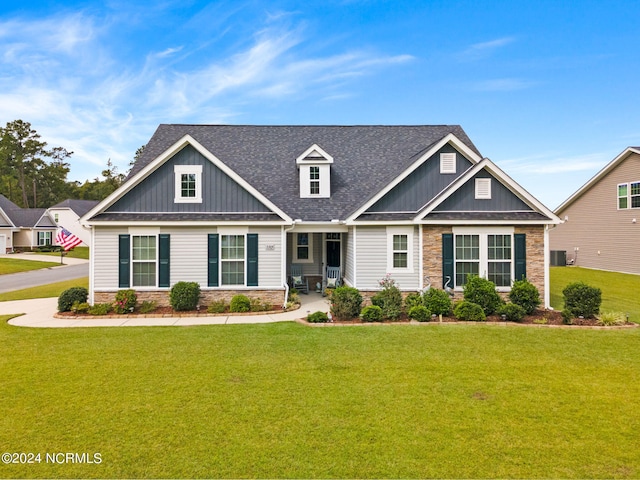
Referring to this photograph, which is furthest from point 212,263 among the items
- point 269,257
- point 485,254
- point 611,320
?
point 611,320

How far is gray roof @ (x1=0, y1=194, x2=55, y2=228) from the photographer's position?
47.2 metres

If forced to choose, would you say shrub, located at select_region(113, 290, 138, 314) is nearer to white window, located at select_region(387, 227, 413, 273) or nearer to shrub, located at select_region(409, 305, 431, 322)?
white window, located at select_region(387, 227, 413, 273)

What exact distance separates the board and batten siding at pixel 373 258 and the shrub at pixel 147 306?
7.42 metres

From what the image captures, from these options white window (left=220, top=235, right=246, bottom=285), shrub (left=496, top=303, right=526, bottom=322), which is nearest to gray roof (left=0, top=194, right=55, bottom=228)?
white window (left=220, top=235, right=246, bottom=285)

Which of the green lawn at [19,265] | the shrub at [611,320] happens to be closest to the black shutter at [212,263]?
the shrub at [611,320]

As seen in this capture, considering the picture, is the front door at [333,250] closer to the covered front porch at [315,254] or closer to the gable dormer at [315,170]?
the covered front porch at [315,254]

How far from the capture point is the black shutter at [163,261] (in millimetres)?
13922

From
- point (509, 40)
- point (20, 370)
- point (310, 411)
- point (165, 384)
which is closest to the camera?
point (310, 411)

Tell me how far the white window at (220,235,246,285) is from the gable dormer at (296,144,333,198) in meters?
4.11

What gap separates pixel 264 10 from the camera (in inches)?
579

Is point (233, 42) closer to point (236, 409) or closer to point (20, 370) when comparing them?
point (20, 370)

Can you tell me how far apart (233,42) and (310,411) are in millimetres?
15751

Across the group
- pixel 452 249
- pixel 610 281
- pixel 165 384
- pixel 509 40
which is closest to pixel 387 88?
pixel 509 40

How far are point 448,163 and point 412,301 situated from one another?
5742mm
